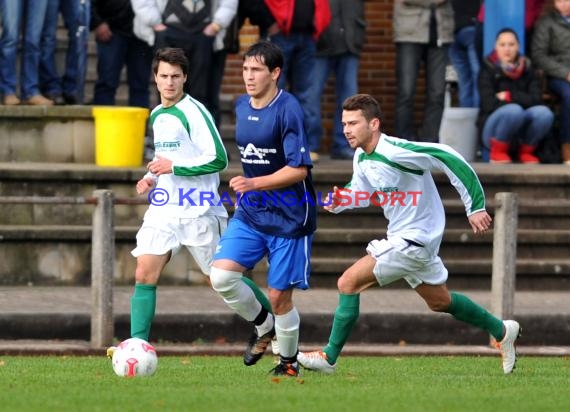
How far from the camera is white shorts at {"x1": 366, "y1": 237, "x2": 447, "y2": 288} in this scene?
34.8ft

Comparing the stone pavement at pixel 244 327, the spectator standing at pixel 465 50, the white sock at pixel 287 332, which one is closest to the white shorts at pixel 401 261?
the white sock at pixel 287 332

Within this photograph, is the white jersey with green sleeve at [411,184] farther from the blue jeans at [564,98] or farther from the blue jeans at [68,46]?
the blue jeans at [564,98]

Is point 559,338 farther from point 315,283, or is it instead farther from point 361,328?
point 315,283

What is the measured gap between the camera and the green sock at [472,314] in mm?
10875

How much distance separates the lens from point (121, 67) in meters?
16.7

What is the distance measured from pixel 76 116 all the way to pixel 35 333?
3.30m

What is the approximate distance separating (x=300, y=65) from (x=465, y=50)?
103 inches

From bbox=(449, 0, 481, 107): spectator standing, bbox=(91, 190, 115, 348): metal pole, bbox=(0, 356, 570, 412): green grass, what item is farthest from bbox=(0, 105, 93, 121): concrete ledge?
bbox=(449, 0, 481, 107): spectator standing

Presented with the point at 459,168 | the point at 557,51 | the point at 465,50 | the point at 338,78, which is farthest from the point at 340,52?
the point at 459,168

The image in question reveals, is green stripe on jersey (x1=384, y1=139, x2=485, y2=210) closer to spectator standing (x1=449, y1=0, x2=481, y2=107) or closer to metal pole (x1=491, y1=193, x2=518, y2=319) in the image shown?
metal pole (x1=491, y1=193, x2=518, y2=319)

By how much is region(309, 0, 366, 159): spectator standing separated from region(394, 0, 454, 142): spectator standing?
52 centimetres

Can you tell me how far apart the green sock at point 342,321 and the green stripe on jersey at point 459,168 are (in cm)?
93

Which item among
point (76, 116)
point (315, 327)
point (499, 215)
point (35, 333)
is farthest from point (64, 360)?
point (76, 116)

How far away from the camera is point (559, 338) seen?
44.4 feet
